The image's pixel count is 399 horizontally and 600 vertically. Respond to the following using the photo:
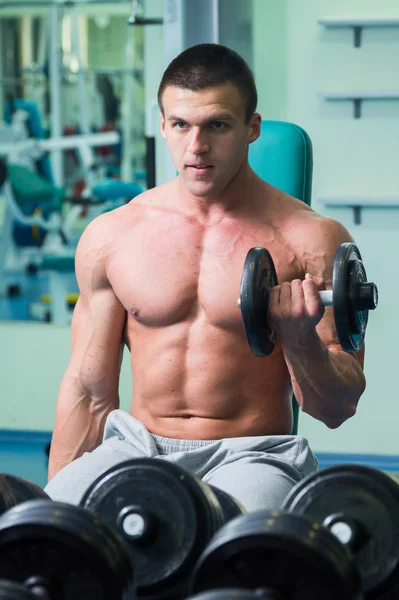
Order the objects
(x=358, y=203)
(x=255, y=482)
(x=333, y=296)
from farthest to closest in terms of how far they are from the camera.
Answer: (x=358, y=203)
(x=255, y=482)
(x=333, y=296)

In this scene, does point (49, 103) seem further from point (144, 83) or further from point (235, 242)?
point (235, 242)

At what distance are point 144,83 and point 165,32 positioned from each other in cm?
64

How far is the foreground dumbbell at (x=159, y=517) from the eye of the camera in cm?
109

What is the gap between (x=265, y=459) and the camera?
1.59 m

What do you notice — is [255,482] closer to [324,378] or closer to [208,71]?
[324,378]

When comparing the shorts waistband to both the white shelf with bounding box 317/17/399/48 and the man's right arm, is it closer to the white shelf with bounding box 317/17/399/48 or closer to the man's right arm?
the man's right arm

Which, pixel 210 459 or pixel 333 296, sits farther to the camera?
pixel 210 459

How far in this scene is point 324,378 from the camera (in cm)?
156

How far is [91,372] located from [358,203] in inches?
79.5

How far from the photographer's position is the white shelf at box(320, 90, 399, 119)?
352cm

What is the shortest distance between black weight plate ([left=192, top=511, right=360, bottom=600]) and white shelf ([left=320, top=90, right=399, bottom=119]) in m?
2.75

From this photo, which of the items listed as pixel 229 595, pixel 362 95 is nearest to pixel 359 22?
pixel 362 95

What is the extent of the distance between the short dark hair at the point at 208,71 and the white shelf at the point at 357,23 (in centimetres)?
193

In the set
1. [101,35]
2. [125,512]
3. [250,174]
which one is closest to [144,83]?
[101,35]
